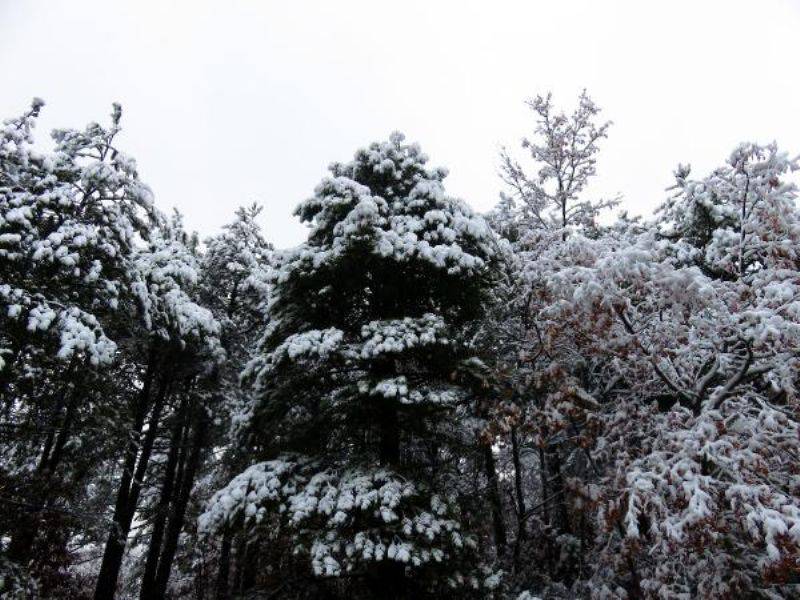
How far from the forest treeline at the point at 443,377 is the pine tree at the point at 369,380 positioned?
0.15 feet

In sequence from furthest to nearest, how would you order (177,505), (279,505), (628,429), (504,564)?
1. (177,505)
2. (504,564)
3. (279,505)
4. (628,429)

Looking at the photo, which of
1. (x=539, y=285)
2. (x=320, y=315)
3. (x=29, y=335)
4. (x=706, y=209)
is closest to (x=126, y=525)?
(x=29, y=335)

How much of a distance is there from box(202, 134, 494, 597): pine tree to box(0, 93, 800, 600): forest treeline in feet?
0.15

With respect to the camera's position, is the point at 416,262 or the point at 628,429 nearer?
the point at 628,429

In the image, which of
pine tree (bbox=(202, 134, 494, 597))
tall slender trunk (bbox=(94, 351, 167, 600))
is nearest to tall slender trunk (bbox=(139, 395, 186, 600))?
tall slender trunk (bbox=(94, 351, 167, 600))

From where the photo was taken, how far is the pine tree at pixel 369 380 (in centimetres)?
747

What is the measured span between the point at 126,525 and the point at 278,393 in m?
7.13

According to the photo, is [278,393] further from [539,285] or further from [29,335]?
[539,285]

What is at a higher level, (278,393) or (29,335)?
(29,335)

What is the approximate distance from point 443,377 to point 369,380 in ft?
5.15

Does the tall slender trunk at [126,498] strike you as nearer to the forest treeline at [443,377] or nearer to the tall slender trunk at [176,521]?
the forest treeline at [443,377]

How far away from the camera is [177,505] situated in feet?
46.0

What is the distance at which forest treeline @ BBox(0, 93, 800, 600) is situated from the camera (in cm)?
545

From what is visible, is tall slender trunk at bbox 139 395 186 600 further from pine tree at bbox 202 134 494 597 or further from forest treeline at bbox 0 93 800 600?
pine tree at bbox 202 134 494 597
